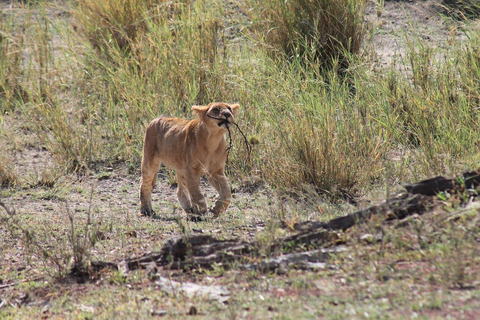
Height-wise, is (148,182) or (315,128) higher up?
(315,128)

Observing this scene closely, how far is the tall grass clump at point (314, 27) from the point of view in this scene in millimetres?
9211

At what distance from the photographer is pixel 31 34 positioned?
37.8 feet

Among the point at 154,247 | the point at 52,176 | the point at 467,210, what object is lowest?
the point at 52,176

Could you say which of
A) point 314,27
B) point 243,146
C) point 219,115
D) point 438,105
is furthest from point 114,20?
point 438,105

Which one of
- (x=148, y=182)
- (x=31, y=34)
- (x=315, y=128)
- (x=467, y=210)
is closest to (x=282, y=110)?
(x=315, y=128)

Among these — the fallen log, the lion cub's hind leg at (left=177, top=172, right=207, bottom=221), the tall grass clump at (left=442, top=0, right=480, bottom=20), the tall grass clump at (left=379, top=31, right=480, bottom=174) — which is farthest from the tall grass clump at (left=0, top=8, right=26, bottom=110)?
the tall grass clump at (left=442, top=0, right=480, bottom=20)

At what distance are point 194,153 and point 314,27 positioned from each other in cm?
337

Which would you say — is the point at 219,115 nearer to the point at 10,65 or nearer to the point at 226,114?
the point at 226,114

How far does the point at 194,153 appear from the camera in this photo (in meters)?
6.51

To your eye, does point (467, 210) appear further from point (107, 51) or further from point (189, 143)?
point (107, 51)

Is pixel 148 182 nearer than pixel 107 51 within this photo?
Yes

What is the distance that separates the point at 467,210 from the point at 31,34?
9070 mm

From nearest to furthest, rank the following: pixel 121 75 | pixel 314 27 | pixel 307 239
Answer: pixel 307 239
pixel 314 27
pixel 121 75

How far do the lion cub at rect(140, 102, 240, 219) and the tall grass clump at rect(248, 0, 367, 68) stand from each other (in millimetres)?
2690
